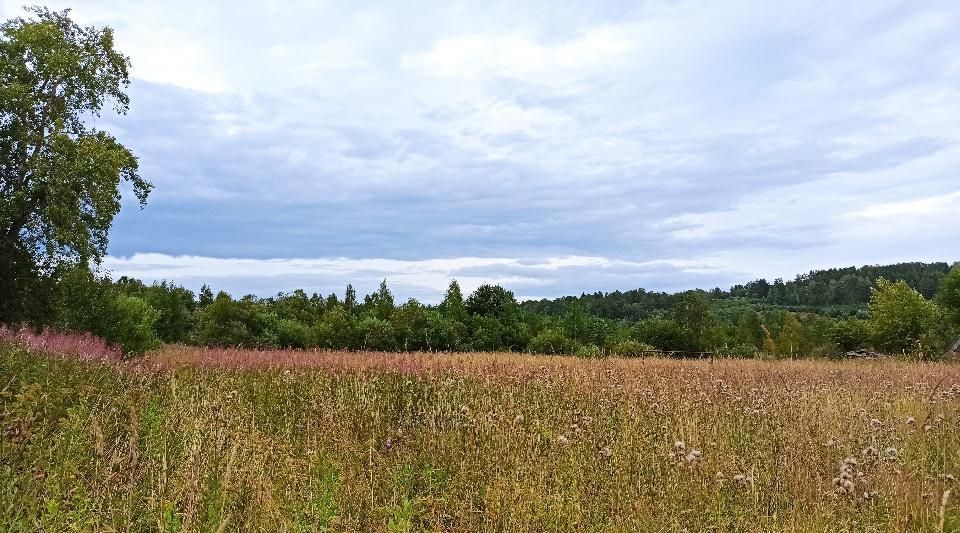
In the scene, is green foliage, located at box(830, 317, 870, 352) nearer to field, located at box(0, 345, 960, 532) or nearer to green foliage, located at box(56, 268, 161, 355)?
field, located at box(0, 345, 960, 532)

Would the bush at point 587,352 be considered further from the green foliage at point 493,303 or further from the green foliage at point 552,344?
the green foliage at point 493,303

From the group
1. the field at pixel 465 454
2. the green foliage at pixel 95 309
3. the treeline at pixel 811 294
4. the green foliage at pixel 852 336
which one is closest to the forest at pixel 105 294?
the green foliage at pixel 95 309

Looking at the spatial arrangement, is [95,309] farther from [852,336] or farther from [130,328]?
[852,336]

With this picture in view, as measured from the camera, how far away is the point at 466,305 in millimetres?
28500

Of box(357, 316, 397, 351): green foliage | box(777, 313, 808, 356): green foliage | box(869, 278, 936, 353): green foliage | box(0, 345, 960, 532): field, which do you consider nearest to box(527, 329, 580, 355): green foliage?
box(357, 316, 397, 351): green foliage

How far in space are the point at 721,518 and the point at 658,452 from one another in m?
1.61

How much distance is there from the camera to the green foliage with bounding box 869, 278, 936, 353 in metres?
37.1

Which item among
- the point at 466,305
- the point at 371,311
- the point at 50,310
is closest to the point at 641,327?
the point at 466,305

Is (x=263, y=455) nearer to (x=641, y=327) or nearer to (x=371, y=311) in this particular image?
(x=371, y=311)

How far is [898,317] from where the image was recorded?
37.9m

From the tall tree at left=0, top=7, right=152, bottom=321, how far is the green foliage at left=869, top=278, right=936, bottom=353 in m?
43.2

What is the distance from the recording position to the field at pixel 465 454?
3814 millimetres

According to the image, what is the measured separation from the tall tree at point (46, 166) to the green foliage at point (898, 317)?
142 feet

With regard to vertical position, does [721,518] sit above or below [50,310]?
below
